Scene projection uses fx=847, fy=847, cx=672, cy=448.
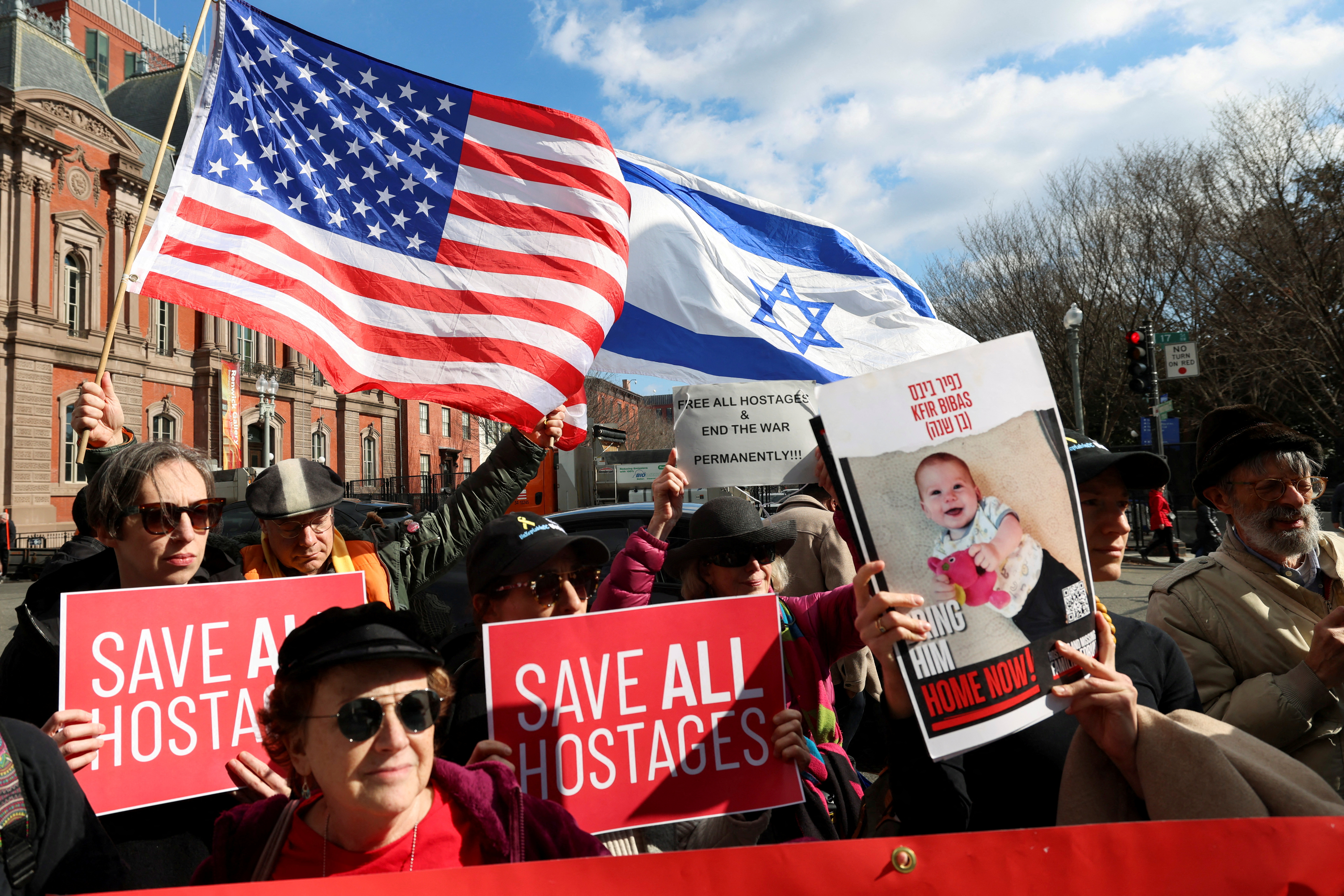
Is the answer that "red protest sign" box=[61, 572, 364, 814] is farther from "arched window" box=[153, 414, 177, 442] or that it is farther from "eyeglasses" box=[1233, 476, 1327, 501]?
"arched window" box=[153, 414, 177, 442]

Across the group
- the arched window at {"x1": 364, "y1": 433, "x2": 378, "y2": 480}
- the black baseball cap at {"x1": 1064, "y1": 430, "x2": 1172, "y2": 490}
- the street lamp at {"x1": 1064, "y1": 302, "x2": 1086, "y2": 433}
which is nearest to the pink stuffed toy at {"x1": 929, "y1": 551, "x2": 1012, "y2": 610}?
the black baseball cap at {"x1": 1064, "y1": 430, "x2": 1172, "y2": 490}

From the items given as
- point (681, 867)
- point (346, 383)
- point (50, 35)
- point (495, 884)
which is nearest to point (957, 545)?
point (681, 867)

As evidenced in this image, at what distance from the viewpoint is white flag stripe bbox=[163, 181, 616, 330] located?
131 inches

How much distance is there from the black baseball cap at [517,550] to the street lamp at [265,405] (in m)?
32.1

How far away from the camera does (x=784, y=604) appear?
2.58 meters

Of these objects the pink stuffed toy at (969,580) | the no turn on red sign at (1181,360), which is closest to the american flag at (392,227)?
the pink stuffed toy at (969,580)

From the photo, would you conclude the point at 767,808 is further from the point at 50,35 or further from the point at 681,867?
the point at 50,35

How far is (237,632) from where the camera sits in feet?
7.28

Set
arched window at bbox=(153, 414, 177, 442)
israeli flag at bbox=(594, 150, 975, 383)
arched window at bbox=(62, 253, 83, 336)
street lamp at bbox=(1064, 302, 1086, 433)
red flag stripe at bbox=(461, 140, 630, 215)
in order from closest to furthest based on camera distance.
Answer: red flag stripe at bbox=(461, 140, 630, 215), israeli flag at bbox=(594, 150, 975, 383), street lamp at bbox=(1064, 302, 1086, 433), arched window at bbox=(62, 253, 83, 336), arched window at bbox=(153, 414, 177, 442)

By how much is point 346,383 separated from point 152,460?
1075mm

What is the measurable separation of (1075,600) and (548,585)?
1505 mm

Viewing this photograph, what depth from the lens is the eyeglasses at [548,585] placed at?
2604 mm

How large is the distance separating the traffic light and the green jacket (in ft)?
48.0

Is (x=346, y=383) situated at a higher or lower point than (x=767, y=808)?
higher
